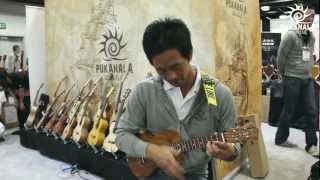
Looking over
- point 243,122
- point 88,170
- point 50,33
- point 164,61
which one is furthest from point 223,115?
point 50,33

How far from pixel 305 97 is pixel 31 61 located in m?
3.59

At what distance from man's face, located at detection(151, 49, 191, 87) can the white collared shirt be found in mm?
61

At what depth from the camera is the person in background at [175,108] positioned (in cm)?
131

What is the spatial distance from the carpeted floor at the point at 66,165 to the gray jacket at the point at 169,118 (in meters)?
2.13

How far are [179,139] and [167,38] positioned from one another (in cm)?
44

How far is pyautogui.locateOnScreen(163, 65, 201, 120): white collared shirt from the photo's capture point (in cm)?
144

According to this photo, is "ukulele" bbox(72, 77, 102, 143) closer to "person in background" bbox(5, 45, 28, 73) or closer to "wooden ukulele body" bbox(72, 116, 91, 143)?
"wooden ukulele body" bbox(72, 116, 91, 143)

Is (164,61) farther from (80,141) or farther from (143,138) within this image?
(80,141)

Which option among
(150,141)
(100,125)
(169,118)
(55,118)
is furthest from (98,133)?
(169,118)

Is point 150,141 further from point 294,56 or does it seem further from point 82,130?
point 294,56

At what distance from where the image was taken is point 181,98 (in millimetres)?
1459

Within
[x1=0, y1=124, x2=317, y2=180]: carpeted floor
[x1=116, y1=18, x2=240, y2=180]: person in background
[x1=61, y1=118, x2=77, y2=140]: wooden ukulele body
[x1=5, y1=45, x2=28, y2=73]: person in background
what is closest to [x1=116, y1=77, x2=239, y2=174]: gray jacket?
[x1=116, y1=18, x2=240, y2=180]: person in background

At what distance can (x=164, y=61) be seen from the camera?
1313mm

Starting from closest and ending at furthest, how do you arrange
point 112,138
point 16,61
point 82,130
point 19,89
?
point 112,138, point 82,130, point 19,89, point 16,61
